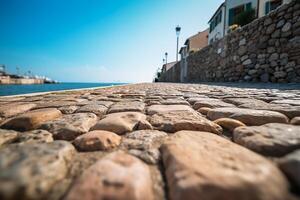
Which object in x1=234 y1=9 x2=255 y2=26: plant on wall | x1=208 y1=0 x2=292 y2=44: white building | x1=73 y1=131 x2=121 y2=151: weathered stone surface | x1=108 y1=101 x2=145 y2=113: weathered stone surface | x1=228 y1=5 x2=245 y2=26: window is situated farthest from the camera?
x1=228 y1=5 x2=245 y2=26: window

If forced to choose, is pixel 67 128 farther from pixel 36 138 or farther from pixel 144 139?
pixel 144 139

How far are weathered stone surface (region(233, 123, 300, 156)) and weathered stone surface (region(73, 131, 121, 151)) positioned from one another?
22.4 inches

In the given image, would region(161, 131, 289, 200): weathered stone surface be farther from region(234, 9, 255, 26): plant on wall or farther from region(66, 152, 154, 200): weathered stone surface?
region(234, 9, 255, 26): plant on wall

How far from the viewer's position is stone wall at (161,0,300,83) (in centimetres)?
471

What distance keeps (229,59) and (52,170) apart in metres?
7.68

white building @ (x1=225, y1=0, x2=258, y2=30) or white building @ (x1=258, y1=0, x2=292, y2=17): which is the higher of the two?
white building @ (x1=225, y1=0, x2=258, y2=30)

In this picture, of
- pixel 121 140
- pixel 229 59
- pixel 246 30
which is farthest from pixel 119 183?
pixel 229 59

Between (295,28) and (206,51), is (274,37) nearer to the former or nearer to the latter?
(295,28)

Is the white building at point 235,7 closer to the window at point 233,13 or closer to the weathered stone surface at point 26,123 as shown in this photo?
the window at point 233,13

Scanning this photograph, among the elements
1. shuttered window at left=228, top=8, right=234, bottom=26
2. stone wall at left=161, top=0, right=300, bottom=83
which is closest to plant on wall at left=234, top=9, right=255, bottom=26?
shuttered window at left=228, top=8, right=234, bottom=26

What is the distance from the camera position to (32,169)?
51 cm

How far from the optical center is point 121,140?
857mm

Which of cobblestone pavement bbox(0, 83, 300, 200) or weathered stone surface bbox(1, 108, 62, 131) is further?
weathered stone surface bbox(1, 108, 62, 131)

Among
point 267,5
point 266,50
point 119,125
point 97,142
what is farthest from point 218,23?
point 97,142
